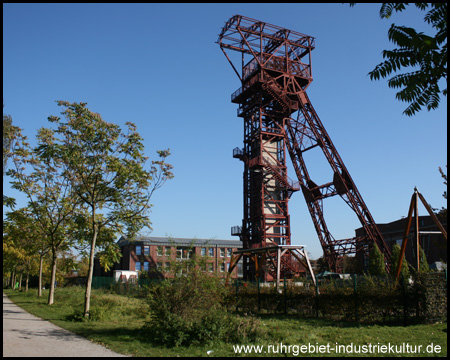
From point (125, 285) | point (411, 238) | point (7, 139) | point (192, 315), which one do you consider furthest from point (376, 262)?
point (7, 139)

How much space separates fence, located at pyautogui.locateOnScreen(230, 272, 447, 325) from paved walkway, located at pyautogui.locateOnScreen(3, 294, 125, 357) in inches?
288

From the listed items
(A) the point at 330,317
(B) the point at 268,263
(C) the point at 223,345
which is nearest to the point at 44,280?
(B) the point at 268,263

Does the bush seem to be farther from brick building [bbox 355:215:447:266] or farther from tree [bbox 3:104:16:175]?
brick building [bbox 355:215:447:266]

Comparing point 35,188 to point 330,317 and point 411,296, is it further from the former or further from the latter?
point 411,296

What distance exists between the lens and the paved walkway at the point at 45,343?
33.4 ft

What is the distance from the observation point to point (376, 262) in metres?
40.6

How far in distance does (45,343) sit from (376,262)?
117ft

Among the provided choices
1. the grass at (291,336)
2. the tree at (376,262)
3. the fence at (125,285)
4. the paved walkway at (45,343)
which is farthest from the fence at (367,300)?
the tree at (376,262)

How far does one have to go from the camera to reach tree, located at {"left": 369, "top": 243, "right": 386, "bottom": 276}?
39.8 metres

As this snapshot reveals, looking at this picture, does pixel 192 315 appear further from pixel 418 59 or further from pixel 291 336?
pixel 418 59

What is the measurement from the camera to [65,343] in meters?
11.7

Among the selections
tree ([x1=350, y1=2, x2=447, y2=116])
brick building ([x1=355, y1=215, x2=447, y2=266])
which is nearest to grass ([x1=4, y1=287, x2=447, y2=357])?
tree ([x1=350, y1=2, x2=447, y2=116])

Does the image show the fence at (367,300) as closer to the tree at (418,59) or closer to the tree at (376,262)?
the tree at (418,59)

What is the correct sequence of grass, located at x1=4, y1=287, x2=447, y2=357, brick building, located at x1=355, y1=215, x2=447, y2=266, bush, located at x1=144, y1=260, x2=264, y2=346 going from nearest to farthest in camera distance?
grass, located at x1=4, y1=287, x2=447, y2=357 → bush, located at x1=144, y1=260, x2=264, y2=346 → brick building, located at x1=355, y1=215, x2=447, y2=266
